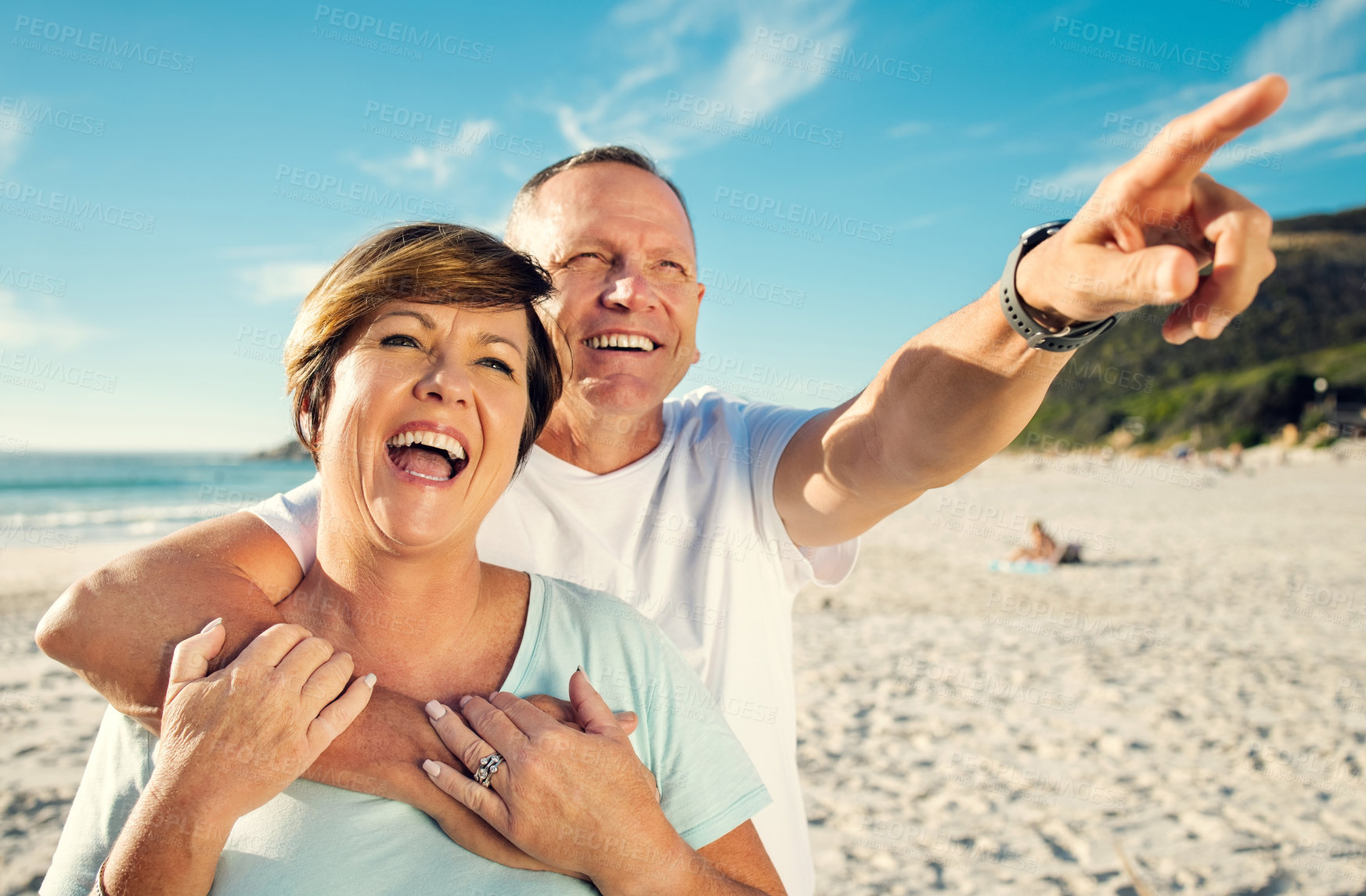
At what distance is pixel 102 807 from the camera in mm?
1677

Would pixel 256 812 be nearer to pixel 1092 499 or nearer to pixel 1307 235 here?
pixel 1092 499

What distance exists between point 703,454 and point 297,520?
4.22 feet

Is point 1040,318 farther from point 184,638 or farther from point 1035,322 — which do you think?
point 184,638

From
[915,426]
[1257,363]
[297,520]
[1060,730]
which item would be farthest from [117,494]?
[1257,363]

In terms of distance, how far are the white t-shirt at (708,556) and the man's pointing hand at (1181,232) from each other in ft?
4.25

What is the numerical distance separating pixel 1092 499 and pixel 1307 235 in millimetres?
71683

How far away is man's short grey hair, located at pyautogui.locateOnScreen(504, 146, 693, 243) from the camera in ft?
9.74

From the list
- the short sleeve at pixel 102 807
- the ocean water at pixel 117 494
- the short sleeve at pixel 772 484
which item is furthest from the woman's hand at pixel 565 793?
the ocean water at pixel 117 494

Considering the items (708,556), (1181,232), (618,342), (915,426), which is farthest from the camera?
(618,342)

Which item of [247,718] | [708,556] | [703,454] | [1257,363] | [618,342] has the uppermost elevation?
[1257,363]

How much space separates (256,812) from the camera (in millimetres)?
1554

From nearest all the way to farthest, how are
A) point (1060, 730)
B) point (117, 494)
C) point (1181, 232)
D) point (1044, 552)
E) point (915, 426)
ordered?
1. point (1181, 232)
2. point (915, 426)
3. point (1060, 730)
4. point (1044, 552)
5. point (117, 494)

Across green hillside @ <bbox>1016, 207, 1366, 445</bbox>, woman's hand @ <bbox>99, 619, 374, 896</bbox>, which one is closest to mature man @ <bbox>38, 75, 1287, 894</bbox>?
woman's hand @ <bbox>99, 619, 374, 896</bbox>

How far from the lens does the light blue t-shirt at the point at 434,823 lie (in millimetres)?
1495
